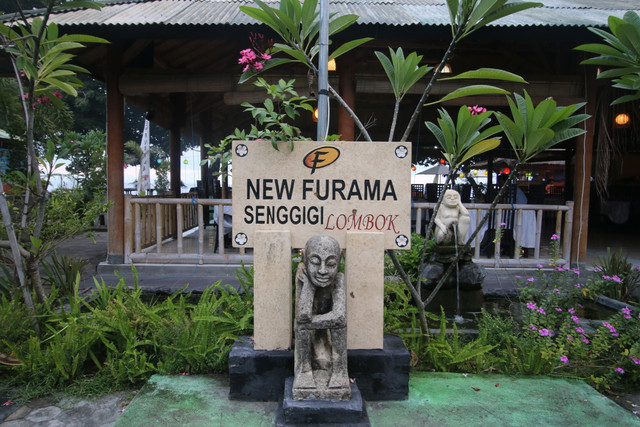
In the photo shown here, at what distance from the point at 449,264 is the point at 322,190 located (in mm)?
2512

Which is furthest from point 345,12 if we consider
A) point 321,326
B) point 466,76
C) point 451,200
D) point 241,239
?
point 321,326

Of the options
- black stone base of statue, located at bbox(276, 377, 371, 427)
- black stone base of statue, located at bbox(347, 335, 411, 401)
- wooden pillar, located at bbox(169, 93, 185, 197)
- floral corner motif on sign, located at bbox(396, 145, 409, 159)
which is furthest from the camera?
wooden pillar, located at bbox(169, 93, 185, 197)

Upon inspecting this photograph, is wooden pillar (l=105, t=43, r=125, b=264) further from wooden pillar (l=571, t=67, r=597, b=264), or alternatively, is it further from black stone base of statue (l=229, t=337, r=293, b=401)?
wooden pillar (l=571, t=67, r=597, b=264)

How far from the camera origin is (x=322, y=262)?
2.21 m

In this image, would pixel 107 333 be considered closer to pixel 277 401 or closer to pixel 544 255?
pixel 277 401

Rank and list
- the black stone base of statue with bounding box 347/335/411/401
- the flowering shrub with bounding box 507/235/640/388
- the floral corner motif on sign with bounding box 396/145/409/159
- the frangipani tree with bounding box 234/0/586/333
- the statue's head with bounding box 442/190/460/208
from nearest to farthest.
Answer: the frangipani tree with bounding box 234/0/586/333
the black stone base of statue with bounding box 347/335/411/401
the floral corner motif on sign with bounding box 396/145/409/159
the flowering shrub with bounding box 507/235/640/388
the statue's head with bounding box 442/190/460/208

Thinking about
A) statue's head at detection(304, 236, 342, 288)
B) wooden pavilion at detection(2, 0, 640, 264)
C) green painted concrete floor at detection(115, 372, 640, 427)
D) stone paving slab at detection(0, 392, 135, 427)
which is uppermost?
wooden pavilion at detection(2, 0, 640, 264)

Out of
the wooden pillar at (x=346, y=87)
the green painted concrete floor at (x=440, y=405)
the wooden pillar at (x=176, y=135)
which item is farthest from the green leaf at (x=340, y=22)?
the wooden pillar at (x=176, y=135)

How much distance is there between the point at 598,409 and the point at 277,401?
6.30 feet

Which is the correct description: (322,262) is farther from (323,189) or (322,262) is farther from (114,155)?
(114,155)

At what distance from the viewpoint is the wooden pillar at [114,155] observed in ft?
19.4

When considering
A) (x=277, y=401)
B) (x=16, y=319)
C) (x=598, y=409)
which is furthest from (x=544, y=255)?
(x=16, y=319)

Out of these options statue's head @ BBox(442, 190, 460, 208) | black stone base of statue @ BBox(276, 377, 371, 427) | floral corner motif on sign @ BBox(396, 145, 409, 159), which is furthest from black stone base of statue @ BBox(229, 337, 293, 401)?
statue's head @ BBox(442, 190, 460, 208)

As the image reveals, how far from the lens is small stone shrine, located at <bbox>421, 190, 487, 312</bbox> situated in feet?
14.7
